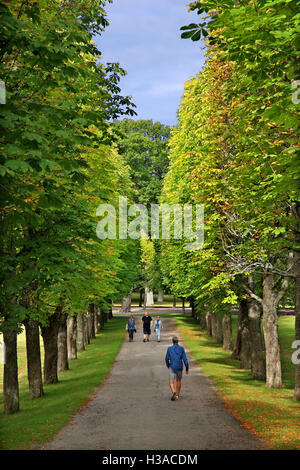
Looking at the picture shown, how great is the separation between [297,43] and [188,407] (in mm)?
10383

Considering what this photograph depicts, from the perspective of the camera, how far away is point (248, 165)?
14.5m

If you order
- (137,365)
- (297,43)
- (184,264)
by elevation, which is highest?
(297,43)

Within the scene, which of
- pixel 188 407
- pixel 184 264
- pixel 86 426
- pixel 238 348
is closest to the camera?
pixel 86 426

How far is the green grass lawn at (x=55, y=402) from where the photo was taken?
11500mm

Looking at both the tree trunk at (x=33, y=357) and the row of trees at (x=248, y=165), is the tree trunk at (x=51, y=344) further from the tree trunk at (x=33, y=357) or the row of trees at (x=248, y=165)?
the row of trees at (x=248, y=165)

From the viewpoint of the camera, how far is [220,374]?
71.5 ft

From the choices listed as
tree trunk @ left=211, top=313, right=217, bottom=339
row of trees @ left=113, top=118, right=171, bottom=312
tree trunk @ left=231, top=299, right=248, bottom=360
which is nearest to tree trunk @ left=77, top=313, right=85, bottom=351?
tree trunk @ left=211, top=313, right=217, bottom=339

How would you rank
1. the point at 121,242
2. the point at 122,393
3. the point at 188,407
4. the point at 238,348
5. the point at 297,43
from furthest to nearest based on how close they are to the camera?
the point at 121,242
the point at 238,348
the point at 122,393
the point at 188,407
the point at 297,43

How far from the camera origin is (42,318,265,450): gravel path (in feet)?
33.6

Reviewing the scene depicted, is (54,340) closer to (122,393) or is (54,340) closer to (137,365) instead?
(137,365)

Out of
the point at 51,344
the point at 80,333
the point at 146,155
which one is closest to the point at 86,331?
the point at 80,333

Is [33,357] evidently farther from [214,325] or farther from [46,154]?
[214,325]
